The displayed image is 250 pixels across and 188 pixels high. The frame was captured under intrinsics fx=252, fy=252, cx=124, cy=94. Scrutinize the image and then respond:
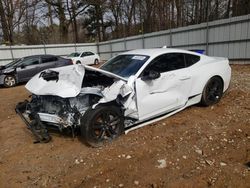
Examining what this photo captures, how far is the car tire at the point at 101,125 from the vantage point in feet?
13.2

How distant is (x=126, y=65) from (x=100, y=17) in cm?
3231

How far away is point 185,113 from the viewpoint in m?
5.56

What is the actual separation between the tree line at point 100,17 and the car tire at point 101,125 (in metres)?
19.3

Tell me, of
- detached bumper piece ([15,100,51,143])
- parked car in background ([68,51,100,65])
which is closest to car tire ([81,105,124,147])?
detached bumper piece ([15,100,51,143])

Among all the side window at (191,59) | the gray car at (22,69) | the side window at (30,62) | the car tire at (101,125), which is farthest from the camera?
the side window at (30,62)

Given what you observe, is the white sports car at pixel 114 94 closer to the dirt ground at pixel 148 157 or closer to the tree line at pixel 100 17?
the dirt ground at pixel 148 157

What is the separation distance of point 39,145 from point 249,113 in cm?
429

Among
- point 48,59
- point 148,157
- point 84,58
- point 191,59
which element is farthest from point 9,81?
point 148,157

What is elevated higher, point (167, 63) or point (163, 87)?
point (167, 63)

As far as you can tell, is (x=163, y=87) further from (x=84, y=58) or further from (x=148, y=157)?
(x=84, y=58)

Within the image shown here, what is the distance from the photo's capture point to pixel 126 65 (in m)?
5.05

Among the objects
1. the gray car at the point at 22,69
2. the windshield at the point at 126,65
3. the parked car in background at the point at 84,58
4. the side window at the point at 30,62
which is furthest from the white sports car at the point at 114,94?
the parked car in background at the point at 84,58

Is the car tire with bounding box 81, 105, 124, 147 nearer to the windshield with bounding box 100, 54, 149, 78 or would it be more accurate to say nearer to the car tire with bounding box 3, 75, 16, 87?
the windshield with bounding box 100, 54, 149, 78

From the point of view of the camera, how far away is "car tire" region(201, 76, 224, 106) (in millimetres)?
5684
